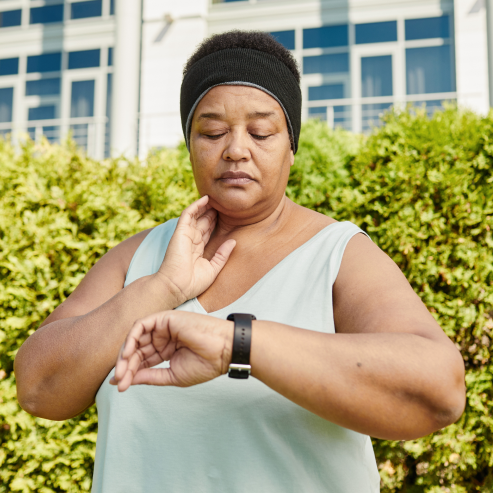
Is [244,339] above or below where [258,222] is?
below

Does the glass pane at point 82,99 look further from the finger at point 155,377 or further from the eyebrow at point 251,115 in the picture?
the finger at point 155,377

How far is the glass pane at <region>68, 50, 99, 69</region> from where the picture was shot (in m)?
12.9

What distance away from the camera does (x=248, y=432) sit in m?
1.33

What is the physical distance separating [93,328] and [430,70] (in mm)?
11434

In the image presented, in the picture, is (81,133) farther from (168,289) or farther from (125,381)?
(125,381)

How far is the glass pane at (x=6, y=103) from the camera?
541 inches

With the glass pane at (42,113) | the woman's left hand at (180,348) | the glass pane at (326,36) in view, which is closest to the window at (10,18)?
the glass pane at (42,113)

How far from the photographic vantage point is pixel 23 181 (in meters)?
3.59

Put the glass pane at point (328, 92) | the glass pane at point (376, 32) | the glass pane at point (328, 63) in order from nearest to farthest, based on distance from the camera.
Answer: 1. the glass pane at point (376, 32)
2. the glass pane at point (328, 63)
3. the glass pane at point (328, 92)

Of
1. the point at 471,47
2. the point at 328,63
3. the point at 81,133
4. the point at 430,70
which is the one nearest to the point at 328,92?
the point at 328,63

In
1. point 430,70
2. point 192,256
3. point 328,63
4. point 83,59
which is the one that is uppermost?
point 83,59

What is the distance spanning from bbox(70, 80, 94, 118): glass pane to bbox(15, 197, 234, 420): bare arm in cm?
1288

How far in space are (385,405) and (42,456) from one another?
289 cm

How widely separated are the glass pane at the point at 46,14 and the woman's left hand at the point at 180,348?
14.5 meters
